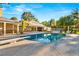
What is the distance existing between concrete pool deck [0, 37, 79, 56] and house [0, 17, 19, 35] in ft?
1.79

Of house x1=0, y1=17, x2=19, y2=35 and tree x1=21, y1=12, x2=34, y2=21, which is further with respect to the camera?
house x1=0, y1=17, x2=19, y2=35

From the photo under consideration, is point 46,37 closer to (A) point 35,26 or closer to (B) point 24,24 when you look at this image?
(A) point 35,26

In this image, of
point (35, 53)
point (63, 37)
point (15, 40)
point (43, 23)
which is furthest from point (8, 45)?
point (63, 37)

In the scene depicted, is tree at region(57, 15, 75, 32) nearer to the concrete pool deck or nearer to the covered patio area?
the concrete pool deck

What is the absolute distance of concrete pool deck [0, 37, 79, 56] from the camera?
5.91 meters

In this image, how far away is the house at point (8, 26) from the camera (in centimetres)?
645

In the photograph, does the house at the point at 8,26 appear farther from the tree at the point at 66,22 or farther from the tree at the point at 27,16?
the tree at the point at 66,22

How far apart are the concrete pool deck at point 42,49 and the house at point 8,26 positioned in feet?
1.79

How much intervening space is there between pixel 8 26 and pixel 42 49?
1494mm

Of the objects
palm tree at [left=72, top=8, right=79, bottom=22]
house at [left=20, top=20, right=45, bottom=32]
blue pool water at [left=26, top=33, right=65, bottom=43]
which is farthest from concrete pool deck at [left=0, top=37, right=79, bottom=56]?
palm tree at [left=72, top=8, right=79, bottom=22]

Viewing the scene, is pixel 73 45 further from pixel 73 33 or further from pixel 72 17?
pixel 72 17

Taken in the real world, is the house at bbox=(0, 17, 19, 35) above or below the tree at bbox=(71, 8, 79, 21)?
below

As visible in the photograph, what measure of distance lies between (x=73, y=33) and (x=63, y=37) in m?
0.38

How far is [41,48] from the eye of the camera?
6.16 metres
